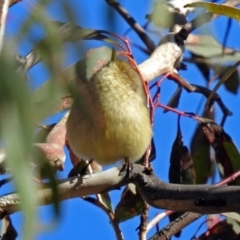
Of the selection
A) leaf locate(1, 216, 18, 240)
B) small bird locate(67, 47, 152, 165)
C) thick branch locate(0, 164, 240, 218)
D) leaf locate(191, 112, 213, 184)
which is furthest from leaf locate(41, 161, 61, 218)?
leaf locate(191, 112, 213, 184)

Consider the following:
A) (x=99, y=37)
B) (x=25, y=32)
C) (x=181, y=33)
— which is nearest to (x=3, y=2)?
(x=25, y=32)

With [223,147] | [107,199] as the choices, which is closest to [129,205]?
[107,199]

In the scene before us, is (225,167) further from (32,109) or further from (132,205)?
(32,109)

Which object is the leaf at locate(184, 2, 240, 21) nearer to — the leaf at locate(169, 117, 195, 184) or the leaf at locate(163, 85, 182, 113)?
the leaf at locate(169, 117, 195, 184)

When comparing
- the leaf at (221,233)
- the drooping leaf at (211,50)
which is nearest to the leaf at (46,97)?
the leaf at (221,233)

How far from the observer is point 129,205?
6.31ft

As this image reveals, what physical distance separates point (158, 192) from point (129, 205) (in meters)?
0.75

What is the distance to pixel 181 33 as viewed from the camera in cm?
211

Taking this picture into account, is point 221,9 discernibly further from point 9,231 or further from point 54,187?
point 54,187

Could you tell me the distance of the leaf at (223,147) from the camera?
78.7 inches

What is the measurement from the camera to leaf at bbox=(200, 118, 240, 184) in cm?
200

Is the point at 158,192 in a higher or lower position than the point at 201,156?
higher

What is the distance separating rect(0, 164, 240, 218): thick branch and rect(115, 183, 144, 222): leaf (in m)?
0.60

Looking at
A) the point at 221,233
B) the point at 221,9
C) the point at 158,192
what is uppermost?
the point at 221,9
